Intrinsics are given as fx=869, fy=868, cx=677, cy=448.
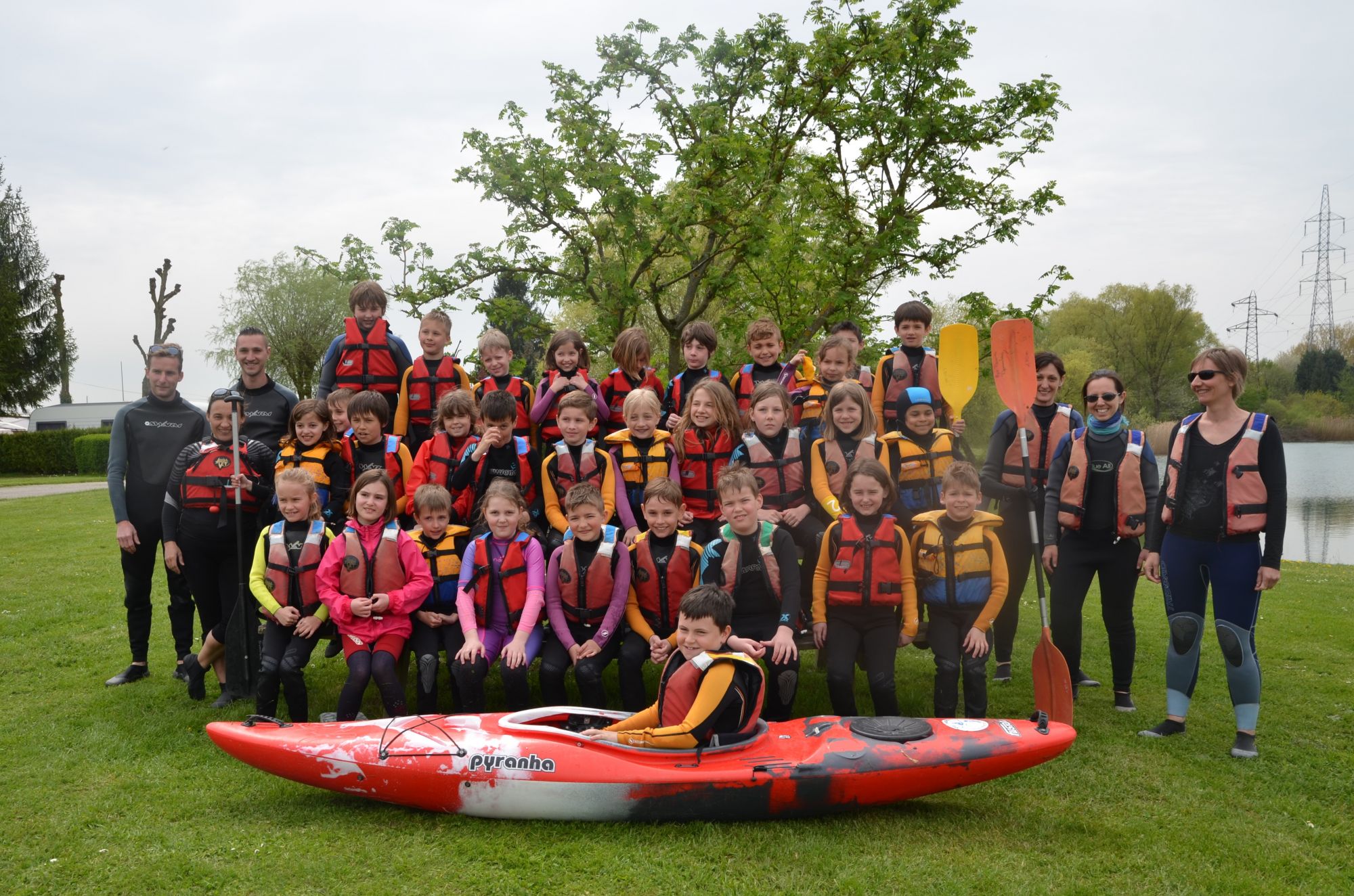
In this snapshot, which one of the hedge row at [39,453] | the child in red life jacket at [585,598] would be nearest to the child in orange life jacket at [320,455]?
the child in red life jacket at [585,598]

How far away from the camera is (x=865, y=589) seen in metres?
4.67

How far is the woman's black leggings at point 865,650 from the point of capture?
4.60 meters

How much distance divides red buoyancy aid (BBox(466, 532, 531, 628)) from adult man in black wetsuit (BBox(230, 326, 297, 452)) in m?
2.00

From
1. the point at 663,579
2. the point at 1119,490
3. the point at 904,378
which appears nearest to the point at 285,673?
the point at 663,579

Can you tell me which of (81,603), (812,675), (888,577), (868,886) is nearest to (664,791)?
(868,886)

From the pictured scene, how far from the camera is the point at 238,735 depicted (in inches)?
157

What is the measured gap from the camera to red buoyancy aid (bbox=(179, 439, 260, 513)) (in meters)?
5.31

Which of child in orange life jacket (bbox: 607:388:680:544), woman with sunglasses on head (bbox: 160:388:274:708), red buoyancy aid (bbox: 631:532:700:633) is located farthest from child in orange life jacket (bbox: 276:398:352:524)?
red buoyancy aid (bbox: 631:532:700:633)

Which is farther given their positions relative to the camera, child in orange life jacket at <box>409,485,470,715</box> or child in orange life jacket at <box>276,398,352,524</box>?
child in orange life jacket at <box>276,398,352,524</box>

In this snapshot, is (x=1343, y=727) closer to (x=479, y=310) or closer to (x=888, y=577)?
(x=888, y=577)

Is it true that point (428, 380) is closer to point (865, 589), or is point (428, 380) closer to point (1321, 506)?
point (865, 589)

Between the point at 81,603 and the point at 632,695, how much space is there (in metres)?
6.93

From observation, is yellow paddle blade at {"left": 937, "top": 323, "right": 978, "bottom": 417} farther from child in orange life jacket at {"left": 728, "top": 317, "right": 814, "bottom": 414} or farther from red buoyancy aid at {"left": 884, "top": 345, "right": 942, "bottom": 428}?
child in orange life jacket at {"left": 728, "top": 317, "right": 814, "bottom": 414}

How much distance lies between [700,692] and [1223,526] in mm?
2882
